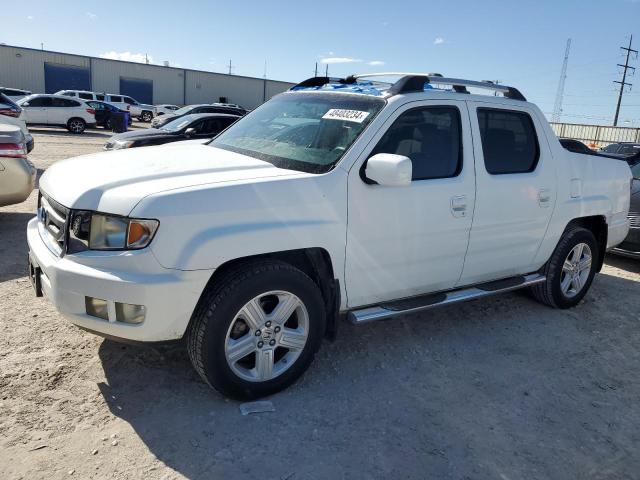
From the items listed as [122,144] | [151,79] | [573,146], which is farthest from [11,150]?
[151,79]

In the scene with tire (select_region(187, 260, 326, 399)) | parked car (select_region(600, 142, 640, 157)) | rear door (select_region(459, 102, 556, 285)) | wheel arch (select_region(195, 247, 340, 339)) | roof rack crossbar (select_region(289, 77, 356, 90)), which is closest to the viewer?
tire (select_region(187, 260, 326, 399))

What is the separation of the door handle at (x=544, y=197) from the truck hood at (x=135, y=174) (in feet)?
7.49

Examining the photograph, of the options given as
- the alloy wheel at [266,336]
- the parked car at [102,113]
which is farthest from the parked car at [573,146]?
the parked car at [102,113]

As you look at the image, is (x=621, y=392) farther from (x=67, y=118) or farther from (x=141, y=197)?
(x=67, y=118)

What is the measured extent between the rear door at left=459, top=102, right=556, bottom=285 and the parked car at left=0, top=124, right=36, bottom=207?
5084 mm

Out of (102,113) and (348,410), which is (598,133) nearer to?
(102,113)

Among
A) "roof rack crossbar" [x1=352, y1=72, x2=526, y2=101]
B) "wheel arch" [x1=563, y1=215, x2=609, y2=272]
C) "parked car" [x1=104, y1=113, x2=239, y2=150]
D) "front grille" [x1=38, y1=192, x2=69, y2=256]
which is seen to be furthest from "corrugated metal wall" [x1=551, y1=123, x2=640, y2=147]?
"front grille" [x1=38, y1=192, x2=69, y2=256]

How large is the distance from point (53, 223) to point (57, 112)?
74.8 ft

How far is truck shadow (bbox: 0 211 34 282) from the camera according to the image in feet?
16.5

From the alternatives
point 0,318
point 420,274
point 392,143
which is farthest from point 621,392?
point 0,318

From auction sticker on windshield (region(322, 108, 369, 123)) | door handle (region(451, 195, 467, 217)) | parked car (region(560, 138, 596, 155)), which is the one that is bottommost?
door handle (region(451, 195, 467, 217))

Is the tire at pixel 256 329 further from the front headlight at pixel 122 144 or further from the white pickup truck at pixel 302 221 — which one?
the front headlight at pixel 122 144

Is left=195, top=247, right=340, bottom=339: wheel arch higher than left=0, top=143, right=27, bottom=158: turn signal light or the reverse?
the reverse

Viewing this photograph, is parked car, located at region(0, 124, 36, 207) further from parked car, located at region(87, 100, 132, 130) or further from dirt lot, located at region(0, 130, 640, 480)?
parked car, located at region(87, 100, 132, 130)
